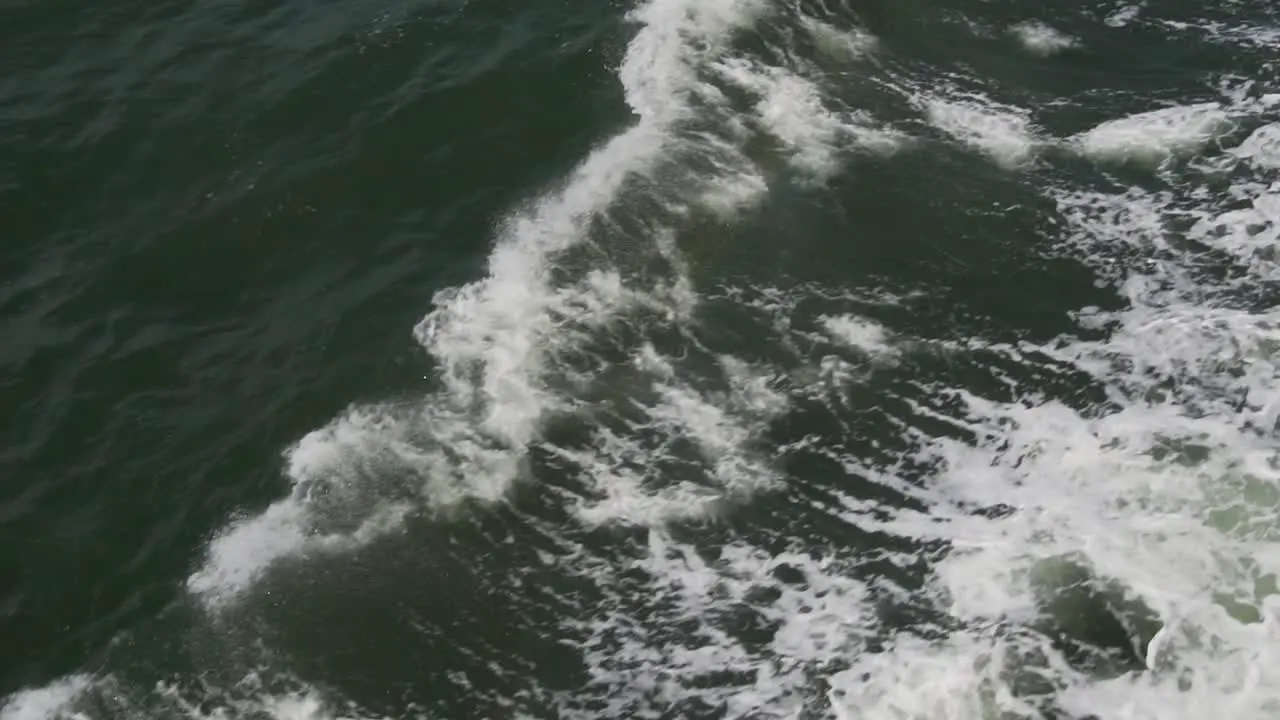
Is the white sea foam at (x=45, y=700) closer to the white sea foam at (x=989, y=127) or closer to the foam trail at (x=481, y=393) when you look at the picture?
the foam trail at (x=481, y=393)

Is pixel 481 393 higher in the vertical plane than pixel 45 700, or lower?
higher

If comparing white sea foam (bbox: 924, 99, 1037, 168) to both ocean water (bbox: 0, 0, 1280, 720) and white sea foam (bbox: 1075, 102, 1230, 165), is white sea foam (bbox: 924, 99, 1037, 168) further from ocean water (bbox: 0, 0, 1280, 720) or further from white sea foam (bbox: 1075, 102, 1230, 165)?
white sea foam (bbox: 1075, 102, 1230, 165)

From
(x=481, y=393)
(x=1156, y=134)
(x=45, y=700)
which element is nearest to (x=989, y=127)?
(x=1156, y=134)

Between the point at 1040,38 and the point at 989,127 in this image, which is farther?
the point at 1040,38

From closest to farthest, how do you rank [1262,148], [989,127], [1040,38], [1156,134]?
[1262,148] < [1156,134] < [989,127] < [1040,38]

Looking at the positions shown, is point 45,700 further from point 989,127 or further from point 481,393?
point 989,127

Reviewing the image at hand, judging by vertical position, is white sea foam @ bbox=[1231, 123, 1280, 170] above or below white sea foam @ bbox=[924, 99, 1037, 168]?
below

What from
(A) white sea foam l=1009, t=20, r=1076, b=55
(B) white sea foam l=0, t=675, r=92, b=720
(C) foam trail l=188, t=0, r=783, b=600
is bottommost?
(B) white sea foam l=0, t=675, r=92, b=720

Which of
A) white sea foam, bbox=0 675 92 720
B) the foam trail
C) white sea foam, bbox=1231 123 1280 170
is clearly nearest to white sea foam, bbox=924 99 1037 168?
white sea foam, bbox=1231 123 1280 170

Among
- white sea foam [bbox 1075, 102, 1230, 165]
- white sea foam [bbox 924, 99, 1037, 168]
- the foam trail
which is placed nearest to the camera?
the foam trail
